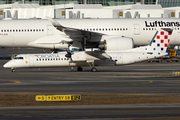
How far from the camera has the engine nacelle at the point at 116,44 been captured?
49688mm

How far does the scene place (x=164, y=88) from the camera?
29.6 meters

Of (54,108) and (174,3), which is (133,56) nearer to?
(54,108)

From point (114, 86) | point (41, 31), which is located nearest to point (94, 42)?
point (41, 31)

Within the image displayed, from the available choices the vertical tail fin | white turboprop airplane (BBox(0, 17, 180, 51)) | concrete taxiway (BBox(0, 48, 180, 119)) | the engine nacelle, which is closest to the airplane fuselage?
white turboprop airplane (BBox(0, 17, 180, 51))

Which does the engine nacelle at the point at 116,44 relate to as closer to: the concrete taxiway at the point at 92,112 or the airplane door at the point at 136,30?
the airplane door at the point at 136,30

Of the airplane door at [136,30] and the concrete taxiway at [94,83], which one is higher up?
the airplane door at [136,30]

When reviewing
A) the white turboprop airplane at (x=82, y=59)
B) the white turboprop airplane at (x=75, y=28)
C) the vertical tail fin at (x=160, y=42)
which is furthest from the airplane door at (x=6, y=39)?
the vertical tail fin at (x=160, y=42)

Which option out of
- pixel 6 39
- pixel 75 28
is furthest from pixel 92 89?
pixel 6 39

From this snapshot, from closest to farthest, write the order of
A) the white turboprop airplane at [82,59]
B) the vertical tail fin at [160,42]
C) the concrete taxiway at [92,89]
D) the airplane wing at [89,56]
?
the concrete taxiway at [92,89], the airplane wing at [89,56], the white turboprop airplane at [82,59], the vertical tail fin at [160,42]

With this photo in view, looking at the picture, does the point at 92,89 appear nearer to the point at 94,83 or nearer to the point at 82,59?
the point at 94,83

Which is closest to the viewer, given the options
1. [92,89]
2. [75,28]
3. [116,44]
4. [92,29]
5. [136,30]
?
[92,89]

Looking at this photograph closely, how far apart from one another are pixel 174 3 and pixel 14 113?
107990mm

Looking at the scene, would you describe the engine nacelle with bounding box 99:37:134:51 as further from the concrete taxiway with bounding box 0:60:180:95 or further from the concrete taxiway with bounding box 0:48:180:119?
the concrete taxiway with bounding box 0:60:180:95

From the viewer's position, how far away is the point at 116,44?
4975 cm
